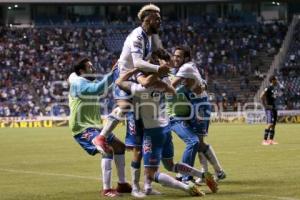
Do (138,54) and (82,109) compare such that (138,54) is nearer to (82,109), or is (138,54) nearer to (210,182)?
(82,109)

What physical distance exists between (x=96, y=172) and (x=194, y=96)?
364 cm

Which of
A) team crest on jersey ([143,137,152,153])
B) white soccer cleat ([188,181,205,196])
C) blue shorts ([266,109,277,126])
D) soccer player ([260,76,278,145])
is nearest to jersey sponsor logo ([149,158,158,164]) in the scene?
team crest on jersey ([143,137,152,153])

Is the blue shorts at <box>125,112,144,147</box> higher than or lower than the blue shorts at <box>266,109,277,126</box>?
higher

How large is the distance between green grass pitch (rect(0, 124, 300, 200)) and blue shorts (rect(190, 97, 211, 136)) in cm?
104

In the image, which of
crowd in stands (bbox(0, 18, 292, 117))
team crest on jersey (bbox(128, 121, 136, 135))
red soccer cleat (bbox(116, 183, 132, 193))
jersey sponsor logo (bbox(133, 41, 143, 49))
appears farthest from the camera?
crowd in stands (bbox(0, 18, 292, 117))

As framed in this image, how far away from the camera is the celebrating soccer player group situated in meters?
12.2

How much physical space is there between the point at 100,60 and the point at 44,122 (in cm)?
1077

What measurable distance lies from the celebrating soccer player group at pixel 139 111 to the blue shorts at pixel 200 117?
74 cm

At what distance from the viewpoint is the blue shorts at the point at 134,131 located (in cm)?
1288

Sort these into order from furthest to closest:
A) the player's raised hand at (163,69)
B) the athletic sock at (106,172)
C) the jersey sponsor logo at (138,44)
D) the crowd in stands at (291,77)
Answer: the crowd in stands at (291,77), the athletic sock at (106,172), the jersey sponsor logo at (138,44), the player's raised hand at (163,69)

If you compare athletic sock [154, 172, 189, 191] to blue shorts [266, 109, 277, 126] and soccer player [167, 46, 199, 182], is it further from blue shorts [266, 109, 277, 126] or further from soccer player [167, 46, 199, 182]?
blue shorts [266, 109, 277, 126]

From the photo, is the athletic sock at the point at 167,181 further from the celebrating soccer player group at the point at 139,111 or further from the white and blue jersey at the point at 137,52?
the white and blue jersey at the point at 137,52

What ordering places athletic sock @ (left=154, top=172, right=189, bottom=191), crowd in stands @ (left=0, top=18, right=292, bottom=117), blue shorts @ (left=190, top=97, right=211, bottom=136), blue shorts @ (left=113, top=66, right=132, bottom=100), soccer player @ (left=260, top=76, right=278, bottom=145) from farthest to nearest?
crowd in stands @ (left=0, top=18, right=292, bottom=117) → soccer player @ (left=260, top=76, right=278, bottom=145) → blue shorts @ (left=190, top=97, right=211, bottom=136) → blue shorts @ (left=113, top=66, right=132, bottom=100) → athletic sock @ (left=154, top=172, right=189, bottom=191)

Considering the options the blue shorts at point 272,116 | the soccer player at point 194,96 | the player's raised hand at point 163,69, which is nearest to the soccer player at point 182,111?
the soccer player at point 194,96
